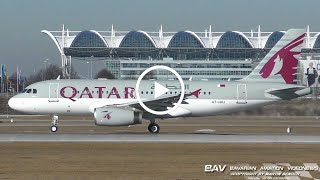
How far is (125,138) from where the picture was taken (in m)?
41.3

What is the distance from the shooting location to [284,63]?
52094mm

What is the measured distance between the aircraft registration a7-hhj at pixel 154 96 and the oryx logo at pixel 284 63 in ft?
0.24

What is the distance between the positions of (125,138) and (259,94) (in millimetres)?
12860

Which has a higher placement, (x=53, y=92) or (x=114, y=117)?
(x=53, y=92)

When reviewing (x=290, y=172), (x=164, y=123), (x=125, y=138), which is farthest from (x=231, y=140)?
(x=164, y=123)

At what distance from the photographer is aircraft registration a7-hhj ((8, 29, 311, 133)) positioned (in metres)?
48.1

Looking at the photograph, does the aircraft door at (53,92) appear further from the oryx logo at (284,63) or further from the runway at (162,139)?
the oryx logo at (284,63)

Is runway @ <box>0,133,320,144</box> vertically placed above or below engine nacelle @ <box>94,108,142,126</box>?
below

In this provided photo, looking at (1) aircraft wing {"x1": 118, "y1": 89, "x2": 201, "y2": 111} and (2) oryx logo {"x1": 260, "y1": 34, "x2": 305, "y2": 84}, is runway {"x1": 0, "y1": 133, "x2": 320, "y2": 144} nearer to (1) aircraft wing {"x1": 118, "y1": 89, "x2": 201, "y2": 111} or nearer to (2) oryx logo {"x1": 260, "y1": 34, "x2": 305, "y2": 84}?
(1) aircraft wing {"x1": 118, "y1": 89, "x2": 201, "y2": 111}

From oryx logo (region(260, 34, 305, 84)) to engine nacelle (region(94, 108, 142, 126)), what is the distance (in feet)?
36.8

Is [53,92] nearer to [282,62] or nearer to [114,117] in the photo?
[114,117]

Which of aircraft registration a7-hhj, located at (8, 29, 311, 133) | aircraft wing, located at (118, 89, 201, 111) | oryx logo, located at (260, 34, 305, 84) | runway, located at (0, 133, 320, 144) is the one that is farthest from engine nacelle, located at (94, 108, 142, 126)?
oryx logo, located at (260, 34, 305, 84)

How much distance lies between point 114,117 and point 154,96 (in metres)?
4.72

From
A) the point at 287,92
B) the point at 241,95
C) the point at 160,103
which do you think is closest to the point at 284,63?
the point at 287,92
